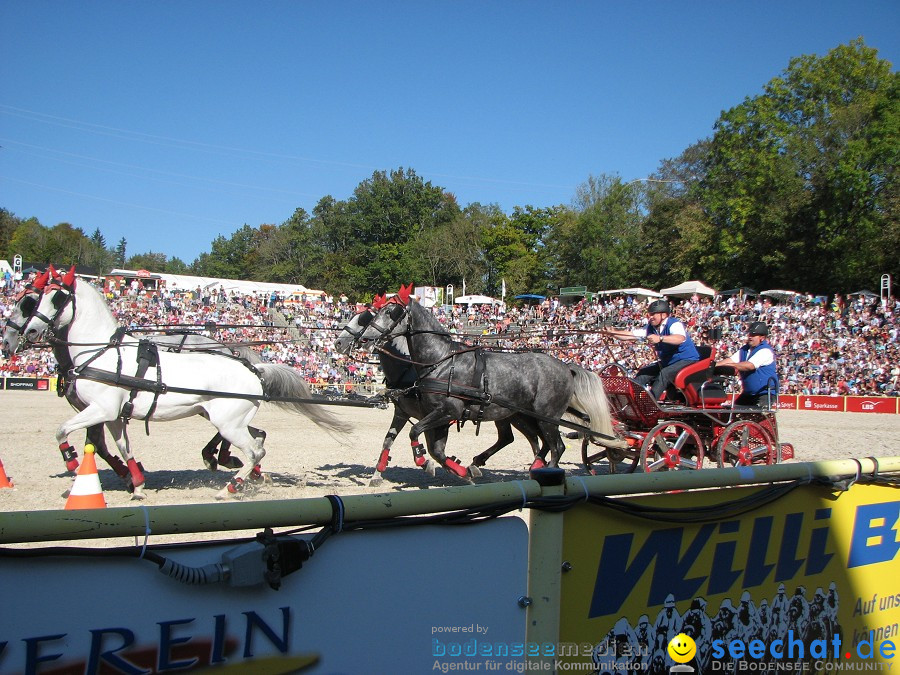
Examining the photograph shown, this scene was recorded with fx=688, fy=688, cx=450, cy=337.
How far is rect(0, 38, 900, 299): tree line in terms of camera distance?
3559 cm

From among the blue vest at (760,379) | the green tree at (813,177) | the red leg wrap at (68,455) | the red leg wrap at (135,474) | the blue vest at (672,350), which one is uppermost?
the green tree at (813,177)

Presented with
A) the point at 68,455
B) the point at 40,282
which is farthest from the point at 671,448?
the point at 40,282

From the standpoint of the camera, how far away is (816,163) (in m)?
36.9

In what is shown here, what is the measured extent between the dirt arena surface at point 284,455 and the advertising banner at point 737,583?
556 cm

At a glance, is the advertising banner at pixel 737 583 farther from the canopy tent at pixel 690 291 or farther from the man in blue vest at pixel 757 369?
the canopy tent at pixel 690 291

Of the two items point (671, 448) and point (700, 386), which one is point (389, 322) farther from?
point (700, 386)

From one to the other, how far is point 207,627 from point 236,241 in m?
112

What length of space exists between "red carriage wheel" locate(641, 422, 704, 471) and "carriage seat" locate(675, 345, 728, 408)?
34 centimetres

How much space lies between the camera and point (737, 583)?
274 centimetres

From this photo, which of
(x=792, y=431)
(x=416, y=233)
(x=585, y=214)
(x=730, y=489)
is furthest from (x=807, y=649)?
(x=416, y=233)

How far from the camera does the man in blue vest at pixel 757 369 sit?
848 cm

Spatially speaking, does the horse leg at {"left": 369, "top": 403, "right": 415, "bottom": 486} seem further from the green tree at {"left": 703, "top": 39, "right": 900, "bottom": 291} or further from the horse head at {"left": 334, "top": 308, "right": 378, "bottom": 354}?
the green tree at {"left": 703, "top": 39, "right": 900, "bottom": 291}

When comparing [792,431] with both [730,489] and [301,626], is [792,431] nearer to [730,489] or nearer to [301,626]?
[730,489]

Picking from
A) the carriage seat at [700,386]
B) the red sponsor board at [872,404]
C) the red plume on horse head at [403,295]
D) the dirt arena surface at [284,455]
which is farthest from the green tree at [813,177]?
the red plume on horse head at [403,295]
